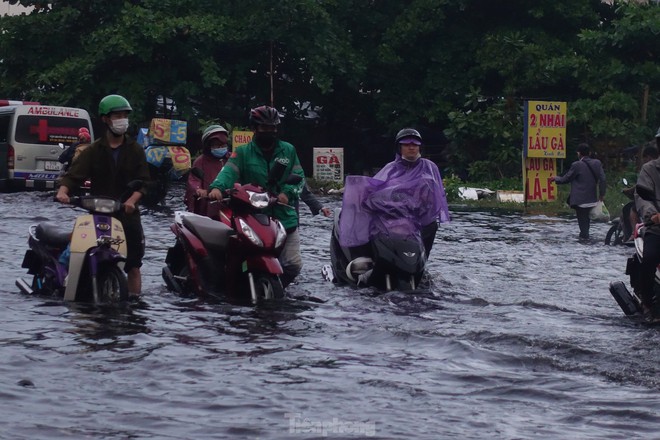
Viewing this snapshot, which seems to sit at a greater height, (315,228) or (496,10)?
(496,10)

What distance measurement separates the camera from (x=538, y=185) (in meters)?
28.8

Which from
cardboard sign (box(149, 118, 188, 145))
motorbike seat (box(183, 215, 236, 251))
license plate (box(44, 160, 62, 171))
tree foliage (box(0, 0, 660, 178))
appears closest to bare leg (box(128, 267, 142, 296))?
motorbike seat (box(183, 215, 236, 251))

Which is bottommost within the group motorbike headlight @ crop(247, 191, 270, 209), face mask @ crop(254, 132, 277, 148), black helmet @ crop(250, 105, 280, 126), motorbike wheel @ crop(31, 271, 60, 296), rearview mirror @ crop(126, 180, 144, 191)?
motorbike wheel @ crop(31, 271, 60, 296)

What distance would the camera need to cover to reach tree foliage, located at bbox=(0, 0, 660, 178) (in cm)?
3441

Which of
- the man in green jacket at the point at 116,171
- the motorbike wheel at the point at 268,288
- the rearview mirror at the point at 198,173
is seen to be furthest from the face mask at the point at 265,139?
the motorbike wheel at the point at 268,288

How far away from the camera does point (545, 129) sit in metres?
28.9

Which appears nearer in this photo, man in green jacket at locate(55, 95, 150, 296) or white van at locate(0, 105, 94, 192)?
man in green jacket at locate(55, 95, 150, 296)

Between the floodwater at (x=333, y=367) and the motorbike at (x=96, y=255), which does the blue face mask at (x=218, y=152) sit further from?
the motorbike at (x=96, y=255)

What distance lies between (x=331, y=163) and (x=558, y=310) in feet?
75.3

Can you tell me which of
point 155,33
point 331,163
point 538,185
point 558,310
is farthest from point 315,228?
point 155,33

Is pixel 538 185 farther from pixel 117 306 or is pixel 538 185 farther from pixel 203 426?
pixel 203 426

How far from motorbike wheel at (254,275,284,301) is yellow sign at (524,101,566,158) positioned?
18.2 m

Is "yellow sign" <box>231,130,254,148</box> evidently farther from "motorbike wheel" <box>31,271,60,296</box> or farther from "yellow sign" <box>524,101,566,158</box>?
"motorbike wheel" <box>31,271,60,296</box>

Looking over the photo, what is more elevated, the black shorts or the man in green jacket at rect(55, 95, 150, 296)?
the man in green jacket at rect(55, 95, 150, 296)
